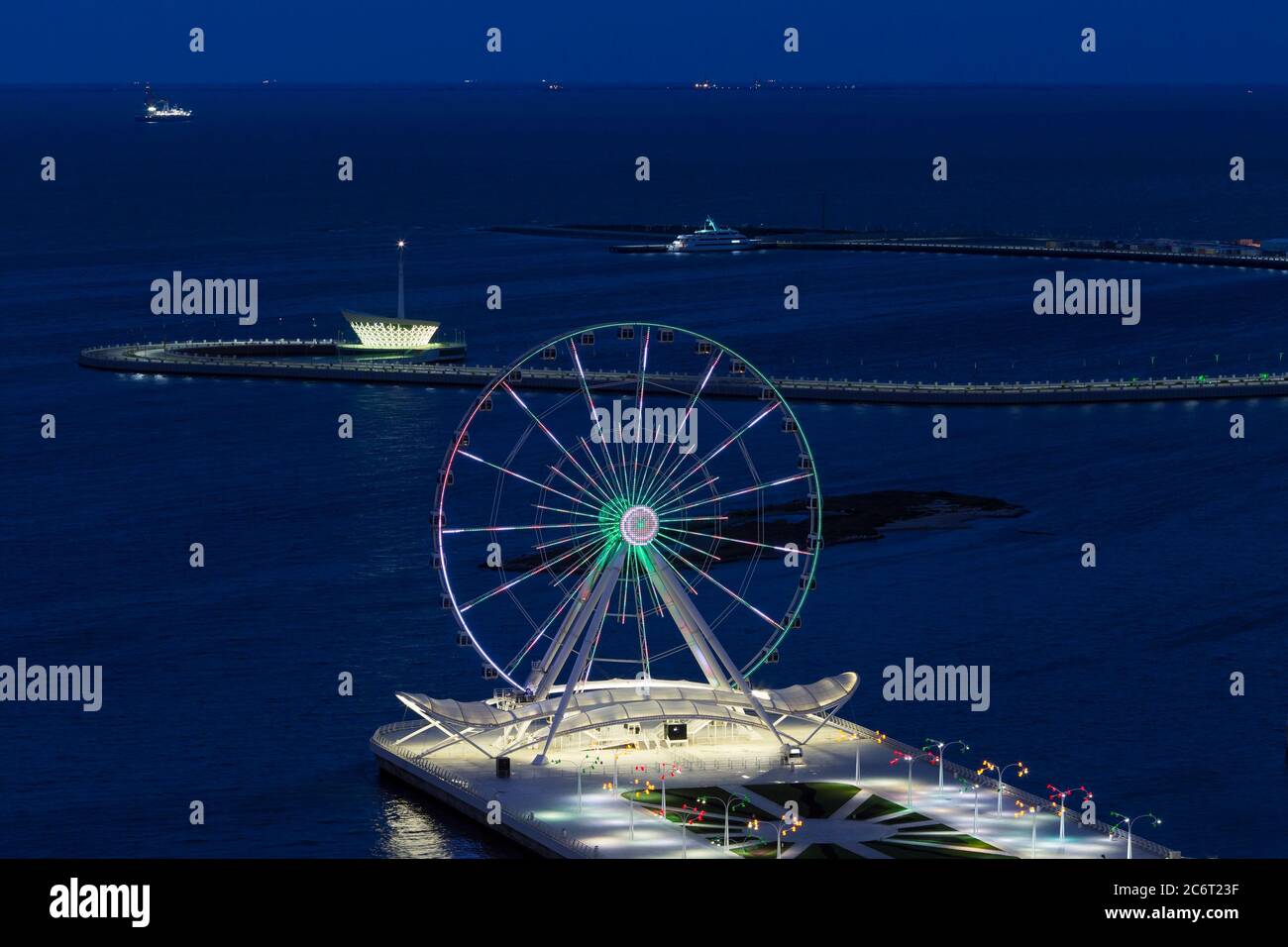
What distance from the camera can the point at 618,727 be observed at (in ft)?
282

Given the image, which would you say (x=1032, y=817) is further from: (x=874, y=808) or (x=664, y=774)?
(x=664, y=774)

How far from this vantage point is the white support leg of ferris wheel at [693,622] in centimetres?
8512

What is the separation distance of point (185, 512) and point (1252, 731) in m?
57.5

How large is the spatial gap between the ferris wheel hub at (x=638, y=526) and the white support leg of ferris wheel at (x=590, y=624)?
531 millimetres

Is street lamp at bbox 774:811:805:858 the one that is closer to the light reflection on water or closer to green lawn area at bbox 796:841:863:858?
green lawn area at bbox 796:841:863:858

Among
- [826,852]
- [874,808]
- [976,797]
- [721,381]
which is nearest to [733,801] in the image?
[874,808]

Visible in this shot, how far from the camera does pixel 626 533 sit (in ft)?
276

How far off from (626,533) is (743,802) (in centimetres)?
929

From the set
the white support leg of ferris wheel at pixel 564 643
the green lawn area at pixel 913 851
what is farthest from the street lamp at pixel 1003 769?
the white support leg of ferris wheel at pixel 564 643

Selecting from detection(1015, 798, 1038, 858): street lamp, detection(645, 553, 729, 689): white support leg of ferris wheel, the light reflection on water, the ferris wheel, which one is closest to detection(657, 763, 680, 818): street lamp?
the ferris wheel

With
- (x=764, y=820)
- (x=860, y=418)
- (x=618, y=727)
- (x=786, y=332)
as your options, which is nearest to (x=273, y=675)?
(x=618, y=727)

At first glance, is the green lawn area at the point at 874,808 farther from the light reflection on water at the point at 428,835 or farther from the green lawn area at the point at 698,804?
the light reflection on water at the point at 428,835

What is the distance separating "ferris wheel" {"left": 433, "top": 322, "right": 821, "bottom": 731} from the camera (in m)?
85.4
